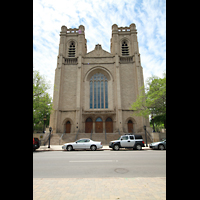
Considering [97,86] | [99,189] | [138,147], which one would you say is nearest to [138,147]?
[138,147]

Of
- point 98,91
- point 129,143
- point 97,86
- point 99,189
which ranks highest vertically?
point 97,86

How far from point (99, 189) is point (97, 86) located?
2840cm

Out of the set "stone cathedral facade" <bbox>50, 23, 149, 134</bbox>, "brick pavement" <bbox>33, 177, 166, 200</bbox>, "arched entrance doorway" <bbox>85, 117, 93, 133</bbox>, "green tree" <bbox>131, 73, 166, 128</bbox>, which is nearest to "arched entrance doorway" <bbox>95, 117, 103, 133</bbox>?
"stone cathedral facade" <bbox>50, 23, 149, 134</bbox>

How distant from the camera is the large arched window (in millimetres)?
30781

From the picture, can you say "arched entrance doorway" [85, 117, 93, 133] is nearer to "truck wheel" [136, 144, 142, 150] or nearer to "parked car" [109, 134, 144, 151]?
"parked car" [109, 134, 144, 151]

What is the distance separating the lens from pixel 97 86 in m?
31.9

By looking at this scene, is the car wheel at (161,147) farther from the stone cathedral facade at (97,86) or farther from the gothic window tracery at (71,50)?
the gothic window tracery at (71,50)

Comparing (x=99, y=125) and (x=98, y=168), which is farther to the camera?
(x=99, y=125)

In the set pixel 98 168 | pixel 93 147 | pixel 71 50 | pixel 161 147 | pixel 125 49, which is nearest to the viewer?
pixel 98 168

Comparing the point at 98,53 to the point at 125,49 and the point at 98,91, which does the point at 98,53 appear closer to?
the point at 125,49
